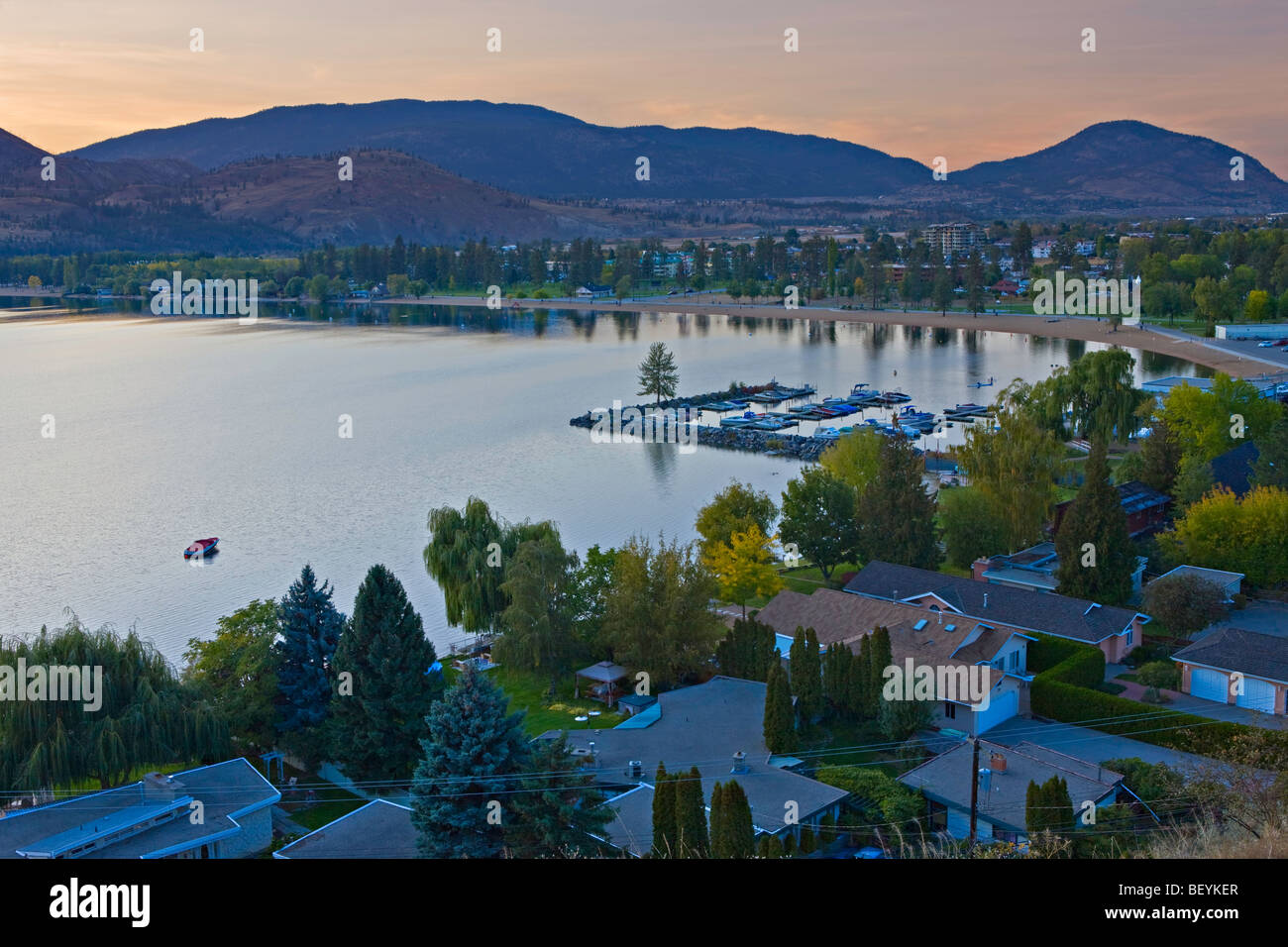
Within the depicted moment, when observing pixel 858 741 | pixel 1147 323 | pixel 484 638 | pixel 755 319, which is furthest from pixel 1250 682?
pixel 755 319

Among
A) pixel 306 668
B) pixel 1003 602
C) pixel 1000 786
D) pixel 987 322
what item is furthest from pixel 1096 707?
pixel 987 322

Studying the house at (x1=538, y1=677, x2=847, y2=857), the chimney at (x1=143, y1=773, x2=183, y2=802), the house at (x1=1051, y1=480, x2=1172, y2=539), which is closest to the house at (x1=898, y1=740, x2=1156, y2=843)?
the house at (x1=538, y1=677, x2=847, y2=857)

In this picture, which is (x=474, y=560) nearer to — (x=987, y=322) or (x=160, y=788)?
(x=160, y=788)

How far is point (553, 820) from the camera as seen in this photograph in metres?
10.6

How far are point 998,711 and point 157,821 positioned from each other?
10.3 m

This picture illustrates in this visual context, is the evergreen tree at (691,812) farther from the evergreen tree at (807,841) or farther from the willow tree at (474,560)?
the willow tree at (474,560)

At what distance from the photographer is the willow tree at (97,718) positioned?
12797 mm

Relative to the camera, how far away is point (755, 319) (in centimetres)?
8275

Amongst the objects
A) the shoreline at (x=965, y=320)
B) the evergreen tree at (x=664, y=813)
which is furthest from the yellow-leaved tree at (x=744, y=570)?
the shoreline at (x=965, y=320)

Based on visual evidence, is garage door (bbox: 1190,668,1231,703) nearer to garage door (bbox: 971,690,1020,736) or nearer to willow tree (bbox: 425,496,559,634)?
garage door (bbox: 971,690,1020,736)

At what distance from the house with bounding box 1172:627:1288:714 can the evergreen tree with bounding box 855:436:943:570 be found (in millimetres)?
5377

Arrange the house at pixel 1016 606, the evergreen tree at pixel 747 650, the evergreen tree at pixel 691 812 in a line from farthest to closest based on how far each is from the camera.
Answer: the house at pixel 1016 606
the evergreen tree at pixel 747 650
the evergreen tree at pixel 691 812

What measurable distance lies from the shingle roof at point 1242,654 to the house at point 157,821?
39.9 feet

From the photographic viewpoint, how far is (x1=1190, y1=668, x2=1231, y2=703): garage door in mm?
15406
